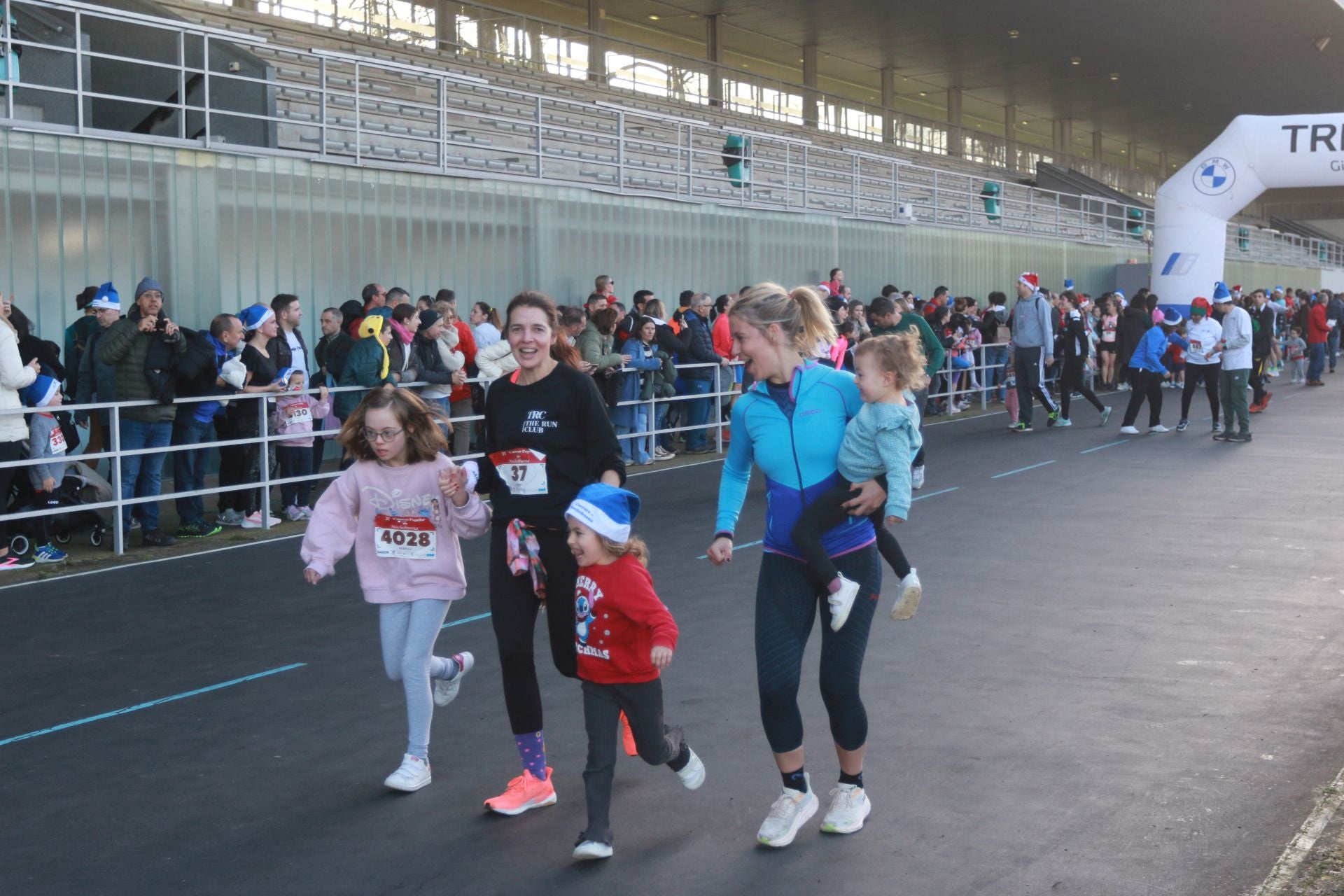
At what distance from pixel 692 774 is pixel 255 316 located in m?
8.01

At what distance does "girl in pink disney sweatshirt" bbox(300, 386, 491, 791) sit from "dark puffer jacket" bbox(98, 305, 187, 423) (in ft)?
19.6

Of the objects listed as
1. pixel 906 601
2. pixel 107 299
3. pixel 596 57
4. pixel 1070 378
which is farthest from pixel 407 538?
pixel 596 57

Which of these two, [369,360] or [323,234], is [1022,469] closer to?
[369,360]

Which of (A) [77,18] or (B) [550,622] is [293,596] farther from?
(A) [77,18]

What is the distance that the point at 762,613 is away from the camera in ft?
14.5

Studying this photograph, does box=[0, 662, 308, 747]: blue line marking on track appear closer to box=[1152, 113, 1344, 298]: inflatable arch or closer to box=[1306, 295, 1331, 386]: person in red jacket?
box=[1152, 113, 1344, 298]: inflatable arch

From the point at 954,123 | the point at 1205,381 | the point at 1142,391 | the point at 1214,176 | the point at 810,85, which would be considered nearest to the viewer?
the point at 1205,381

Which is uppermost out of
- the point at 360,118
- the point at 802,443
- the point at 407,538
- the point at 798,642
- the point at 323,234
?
the point at 360,118

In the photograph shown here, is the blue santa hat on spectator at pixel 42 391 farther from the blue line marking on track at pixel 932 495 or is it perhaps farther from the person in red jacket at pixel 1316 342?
the person in red jacket at pixel 1316 342

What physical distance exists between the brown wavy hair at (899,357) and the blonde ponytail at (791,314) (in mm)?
147

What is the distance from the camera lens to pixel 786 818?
4.45 metres

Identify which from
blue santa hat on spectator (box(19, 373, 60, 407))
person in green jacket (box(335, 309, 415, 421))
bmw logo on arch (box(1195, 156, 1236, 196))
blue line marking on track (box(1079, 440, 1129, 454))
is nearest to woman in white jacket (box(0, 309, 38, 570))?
blue santa hat on spectator (box(19, 373, 60, 407))

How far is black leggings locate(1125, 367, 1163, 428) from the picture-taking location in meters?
17.4

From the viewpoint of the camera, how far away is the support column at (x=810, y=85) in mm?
40250
